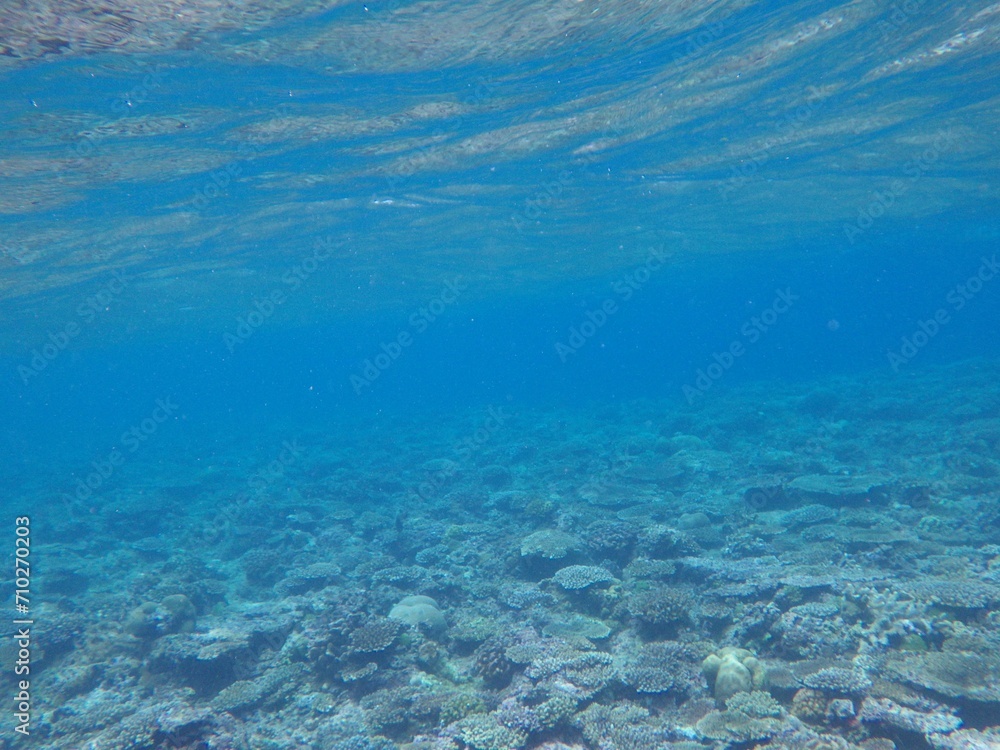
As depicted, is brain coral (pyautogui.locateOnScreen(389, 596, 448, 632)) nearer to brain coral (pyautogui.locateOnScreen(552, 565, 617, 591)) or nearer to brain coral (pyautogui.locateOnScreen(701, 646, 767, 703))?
brain coral (pyautogui.locateOnScreen(552, 565, 617, 591))

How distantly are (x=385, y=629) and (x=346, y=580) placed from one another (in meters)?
4.36

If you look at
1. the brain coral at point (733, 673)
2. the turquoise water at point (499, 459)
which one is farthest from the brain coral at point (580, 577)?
the brain coral at point (733, 673)

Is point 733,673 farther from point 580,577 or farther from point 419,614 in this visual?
point 419,614

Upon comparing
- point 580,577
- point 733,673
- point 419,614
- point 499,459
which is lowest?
point 499,459

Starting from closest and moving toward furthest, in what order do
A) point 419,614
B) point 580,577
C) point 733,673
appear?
point 733,673
point 419,614
point 580,577

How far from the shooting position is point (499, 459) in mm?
22625

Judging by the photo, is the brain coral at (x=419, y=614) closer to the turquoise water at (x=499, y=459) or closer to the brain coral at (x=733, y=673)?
the turquoise water at (x=499, y=459)

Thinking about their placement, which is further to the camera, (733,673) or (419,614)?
(419,614)

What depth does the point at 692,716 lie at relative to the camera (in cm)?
642

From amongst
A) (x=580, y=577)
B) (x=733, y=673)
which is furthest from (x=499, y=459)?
(x=733, y=673)

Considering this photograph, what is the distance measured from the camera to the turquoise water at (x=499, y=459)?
710 cm

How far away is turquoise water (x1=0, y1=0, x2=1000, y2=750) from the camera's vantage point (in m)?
7.10

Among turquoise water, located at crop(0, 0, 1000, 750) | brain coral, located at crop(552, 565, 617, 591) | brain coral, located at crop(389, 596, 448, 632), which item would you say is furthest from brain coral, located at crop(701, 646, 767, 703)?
brain coral, located at crop(389, 596, 448, 632)

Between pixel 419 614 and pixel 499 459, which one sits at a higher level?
pixel 419 614
